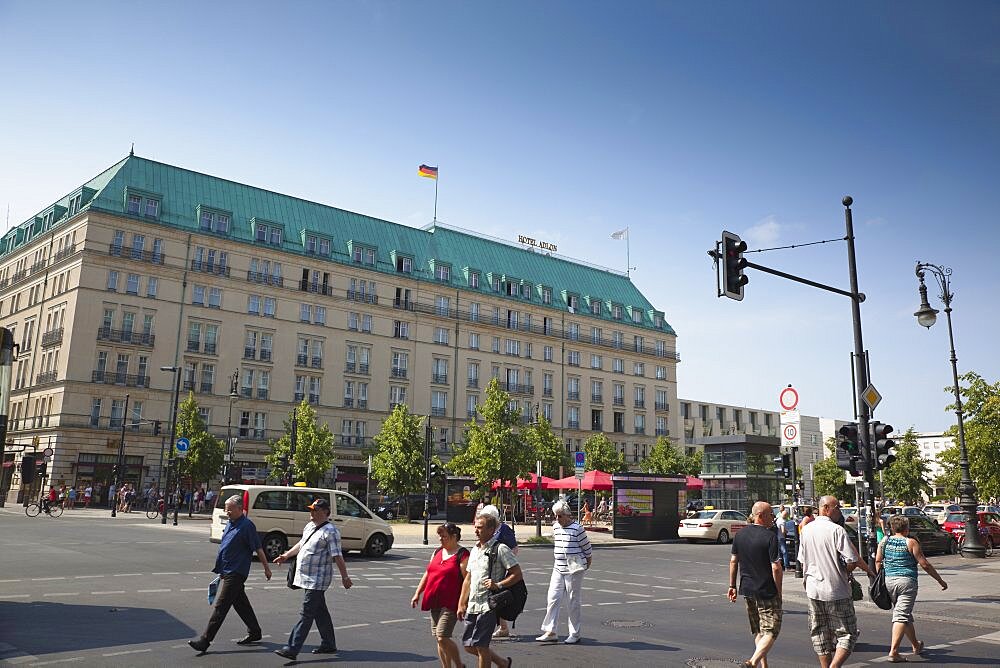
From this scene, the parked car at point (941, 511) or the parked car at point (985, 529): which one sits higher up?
the parked car at point (941, 511)

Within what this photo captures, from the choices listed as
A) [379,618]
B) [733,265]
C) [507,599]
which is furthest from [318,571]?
[733,265]

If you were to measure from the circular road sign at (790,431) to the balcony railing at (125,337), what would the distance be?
48.8m

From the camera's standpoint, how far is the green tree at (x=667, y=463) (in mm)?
70812

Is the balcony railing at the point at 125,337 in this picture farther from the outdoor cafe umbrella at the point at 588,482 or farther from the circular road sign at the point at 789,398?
the circular road sign at the point at 789,398

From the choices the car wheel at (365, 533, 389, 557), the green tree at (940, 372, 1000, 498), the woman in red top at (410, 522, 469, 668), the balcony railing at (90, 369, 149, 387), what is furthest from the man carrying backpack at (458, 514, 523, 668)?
the balcony railing at (90, 369, 149, 387)

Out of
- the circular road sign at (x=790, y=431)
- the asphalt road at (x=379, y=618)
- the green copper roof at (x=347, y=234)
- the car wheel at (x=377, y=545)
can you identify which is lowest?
the asphalt road at (x=379, y=618)

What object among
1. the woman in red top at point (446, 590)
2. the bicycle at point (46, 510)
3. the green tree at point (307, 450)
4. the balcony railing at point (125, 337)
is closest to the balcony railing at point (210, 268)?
the balcony railing at point (125, 337)

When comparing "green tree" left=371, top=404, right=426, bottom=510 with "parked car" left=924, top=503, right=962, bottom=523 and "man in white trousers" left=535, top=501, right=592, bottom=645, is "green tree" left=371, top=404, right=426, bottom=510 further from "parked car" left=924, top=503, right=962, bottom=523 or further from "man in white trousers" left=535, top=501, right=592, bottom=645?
"man in white trousers" left=535, top=501, right=592, bottom=645

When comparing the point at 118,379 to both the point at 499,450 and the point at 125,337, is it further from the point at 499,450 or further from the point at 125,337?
the point at 499,450

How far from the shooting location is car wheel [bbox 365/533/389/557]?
22734 millimetres

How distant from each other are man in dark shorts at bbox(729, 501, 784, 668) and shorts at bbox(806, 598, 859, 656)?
41 cm

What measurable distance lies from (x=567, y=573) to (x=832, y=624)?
139 inches

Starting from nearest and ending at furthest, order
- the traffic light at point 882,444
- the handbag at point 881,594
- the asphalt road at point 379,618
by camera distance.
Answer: the asphalt road at point 379,618
the handbag at point 881,594
the traffic light at point 882,444

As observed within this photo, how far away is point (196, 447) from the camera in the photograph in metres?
51.9
